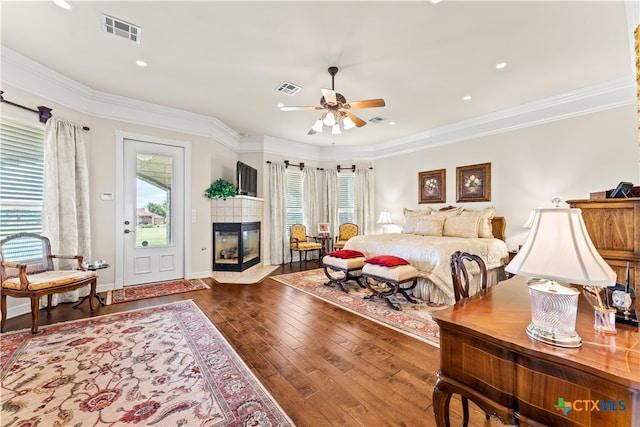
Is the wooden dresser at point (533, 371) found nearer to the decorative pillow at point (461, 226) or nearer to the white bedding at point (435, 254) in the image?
the white bedding at point (435, 254)

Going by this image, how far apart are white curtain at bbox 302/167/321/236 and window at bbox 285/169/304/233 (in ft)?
0.36

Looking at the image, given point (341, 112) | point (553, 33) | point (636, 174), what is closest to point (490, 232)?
point (636, 174)

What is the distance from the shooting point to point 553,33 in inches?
102

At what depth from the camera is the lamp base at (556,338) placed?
2.86 ft

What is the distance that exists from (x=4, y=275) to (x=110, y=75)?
2635 millimetres

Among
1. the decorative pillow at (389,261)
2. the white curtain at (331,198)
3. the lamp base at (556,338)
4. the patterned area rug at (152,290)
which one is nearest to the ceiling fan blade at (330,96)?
the decorative pillow at (389,261)

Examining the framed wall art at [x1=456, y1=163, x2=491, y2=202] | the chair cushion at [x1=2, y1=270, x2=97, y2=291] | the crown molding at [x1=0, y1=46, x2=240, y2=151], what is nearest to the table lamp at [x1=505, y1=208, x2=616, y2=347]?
the chair cushion at [x1=2, y1=270, x2=97, y2=291]

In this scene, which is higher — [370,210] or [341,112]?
[341,112]

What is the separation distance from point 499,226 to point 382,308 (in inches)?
116

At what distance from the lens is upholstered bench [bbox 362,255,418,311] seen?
3303mm

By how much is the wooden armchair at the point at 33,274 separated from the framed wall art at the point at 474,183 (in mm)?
6172

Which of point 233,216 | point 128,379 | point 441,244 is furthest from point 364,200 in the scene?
point 128,379

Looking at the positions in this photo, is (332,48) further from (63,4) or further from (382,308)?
(382,308)

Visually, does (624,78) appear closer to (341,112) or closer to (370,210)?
(341,112)
